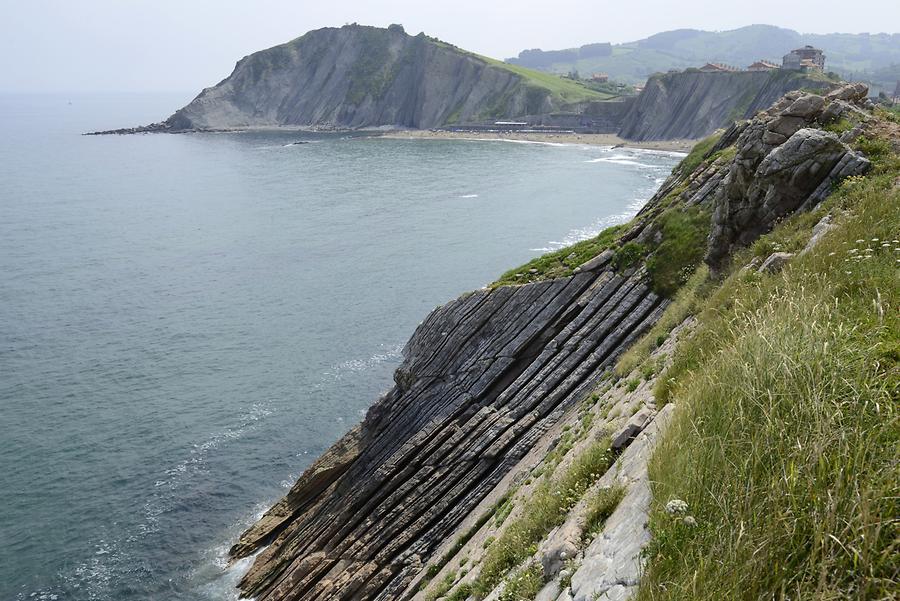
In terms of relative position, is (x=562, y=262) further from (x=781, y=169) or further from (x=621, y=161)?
(x=621, y=161)

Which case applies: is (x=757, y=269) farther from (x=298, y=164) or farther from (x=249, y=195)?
(x=298, y=164)

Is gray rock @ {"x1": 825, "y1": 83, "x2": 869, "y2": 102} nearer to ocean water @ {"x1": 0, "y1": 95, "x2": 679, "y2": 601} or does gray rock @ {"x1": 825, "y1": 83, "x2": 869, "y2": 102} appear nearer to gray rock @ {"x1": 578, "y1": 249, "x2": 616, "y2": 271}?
gray rock @ {"x1": 578, "y1": 249, "x2": 616, "y2": 271}

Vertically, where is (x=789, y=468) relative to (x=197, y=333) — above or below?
above

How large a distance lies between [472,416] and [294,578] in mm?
10949

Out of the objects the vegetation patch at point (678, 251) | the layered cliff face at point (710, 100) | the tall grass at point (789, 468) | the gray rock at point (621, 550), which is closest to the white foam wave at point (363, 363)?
the vegetation patch at point (678, 251)

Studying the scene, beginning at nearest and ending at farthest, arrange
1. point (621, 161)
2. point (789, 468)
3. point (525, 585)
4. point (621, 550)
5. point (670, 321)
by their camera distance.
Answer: point (789, 468), point (621, 550), point (525, 585), point (670, 321), point (621, 161)

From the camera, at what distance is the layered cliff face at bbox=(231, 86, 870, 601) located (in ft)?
47.4

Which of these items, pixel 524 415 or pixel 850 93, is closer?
pixel 850 93

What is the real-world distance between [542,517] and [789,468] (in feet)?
24.4

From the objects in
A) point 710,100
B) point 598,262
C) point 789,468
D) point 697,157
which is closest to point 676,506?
point 789,468

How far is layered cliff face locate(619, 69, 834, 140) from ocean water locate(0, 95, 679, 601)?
2599 inches

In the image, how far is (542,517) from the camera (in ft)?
44.5

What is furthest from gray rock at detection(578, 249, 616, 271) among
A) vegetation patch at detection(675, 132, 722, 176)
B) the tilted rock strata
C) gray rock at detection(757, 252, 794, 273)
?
gray rock at detection(757, 252, 794, 273)

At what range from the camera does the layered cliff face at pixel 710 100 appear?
170750 mm
